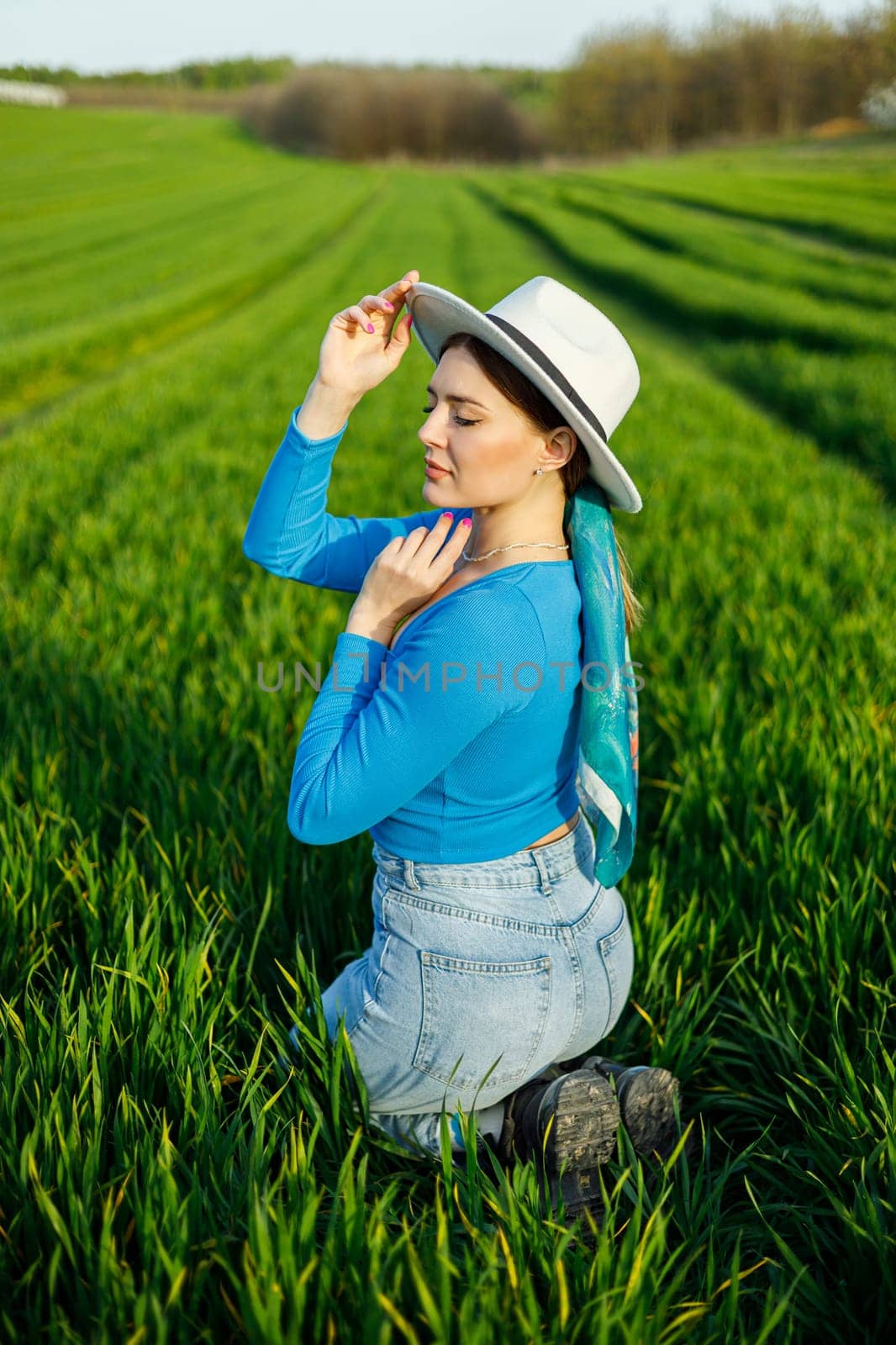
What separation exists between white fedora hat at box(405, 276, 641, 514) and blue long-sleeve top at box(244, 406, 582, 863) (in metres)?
0.21

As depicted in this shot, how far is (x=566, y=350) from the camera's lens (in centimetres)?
155

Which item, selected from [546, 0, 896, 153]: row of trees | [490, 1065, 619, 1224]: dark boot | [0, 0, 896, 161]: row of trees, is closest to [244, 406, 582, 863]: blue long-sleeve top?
[490, 1065, 619, 1224]: dark boot

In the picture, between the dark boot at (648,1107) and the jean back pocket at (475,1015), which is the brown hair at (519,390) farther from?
the dark boot at (648,1107)

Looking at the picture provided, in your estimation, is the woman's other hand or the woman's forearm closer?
the woman's other hand

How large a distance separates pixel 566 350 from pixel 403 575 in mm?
418

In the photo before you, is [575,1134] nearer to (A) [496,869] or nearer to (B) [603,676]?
(A) [496,869]

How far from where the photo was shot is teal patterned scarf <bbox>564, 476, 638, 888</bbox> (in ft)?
5.33

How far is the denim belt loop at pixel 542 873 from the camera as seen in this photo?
1.72 m

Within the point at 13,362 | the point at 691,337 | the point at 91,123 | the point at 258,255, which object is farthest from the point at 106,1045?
the point at 91,123

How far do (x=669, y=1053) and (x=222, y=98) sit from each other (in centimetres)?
6923

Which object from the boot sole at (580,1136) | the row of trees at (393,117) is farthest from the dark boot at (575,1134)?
the row of trees at (393,117)

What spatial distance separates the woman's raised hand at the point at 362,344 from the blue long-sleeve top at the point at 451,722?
103 millimetres

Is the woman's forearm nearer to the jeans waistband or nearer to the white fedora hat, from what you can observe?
the white fedora hat

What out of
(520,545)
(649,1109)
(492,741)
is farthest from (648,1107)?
(520,545)
